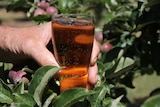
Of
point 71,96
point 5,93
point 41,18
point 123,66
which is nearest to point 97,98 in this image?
point 71,96

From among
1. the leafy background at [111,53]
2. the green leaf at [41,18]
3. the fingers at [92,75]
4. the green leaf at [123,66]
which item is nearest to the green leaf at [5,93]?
the leafy background at [111,53]

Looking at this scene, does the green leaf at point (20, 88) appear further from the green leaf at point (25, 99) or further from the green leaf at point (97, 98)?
the green leaf at point (97, 98)

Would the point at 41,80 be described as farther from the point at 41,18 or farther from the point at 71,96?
the point at 41,18

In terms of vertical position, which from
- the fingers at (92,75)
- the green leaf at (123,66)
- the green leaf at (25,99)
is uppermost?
the green leaf at (25,99)

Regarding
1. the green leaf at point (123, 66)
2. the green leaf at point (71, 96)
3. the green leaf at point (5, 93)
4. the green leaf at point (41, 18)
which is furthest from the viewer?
the green leaf at point (41, 18)

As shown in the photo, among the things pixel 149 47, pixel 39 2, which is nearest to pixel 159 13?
pixel 149 47

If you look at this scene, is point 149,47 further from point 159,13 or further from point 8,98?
point 8,98
